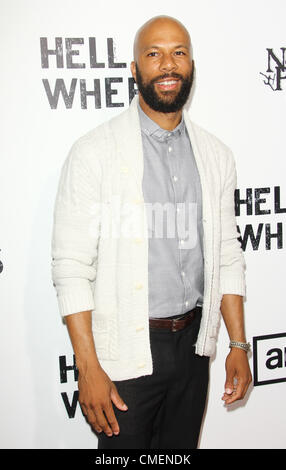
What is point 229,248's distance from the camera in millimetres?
1735

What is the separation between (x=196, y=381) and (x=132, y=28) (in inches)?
57.5

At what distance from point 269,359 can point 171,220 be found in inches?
47.8

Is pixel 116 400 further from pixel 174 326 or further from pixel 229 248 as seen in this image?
pixel 229 248

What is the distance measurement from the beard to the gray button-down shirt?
2.3 inches

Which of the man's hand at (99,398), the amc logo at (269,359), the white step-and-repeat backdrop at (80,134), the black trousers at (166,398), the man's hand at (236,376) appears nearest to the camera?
the man's hand at (99,398)

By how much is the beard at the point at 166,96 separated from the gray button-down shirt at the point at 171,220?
2.3 inches

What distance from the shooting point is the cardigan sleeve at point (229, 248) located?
5.63ft

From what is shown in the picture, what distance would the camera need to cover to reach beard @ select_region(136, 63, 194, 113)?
60.9 inches

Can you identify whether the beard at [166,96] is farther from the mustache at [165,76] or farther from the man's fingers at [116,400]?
the man's fingers at [116,400]

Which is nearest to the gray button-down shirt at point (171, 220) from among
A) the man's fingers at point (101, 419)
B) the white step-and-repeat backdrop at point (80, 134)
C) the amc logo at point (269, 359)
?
the man's fingers at point (101, 419)

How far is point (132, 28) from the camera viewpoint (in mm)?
1942

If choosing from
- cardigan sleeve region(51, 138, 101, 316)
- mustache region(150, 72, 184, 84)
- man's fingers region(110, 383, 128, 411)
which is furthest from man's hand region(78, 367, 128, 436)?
mustache region(150, 72, 184, 84)

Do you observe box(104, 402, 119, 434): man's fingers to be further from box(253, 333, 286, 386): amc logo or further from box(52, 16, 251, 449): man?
box(253, 333, 286, 386): amc logo
